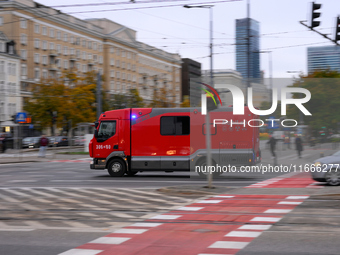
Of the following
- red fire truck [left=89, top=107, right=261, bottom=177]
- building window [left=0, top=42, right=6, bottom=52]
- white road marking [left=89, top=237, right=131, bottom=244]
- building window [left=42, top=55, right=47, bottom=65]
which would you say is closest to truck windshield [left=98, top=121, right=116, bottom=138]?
red fire truck [left=89, top=107, right=261, bottom=177]

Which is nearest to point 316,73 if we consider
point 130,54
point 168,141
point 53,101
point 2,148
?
point 53,101

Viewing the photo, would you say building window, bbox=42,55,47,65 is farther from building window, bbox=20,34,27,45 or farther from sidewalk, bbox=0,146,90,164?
sidewalk, bbox=0,146,90,164

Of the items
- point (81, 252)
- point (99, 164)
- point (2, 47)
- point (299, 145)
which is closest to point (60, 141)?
point (2, 47)

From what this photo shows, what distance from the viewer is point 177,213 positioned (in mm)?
10602

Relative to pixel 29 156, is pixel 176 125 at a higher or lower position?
higher

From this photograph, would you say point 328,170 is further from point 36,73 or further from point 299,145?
point 36,73

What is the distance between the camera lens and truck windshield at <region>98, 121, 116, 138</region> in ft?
70.0

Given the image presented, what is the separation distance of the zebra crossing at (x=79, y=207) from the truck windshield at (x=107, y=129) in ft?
18.1

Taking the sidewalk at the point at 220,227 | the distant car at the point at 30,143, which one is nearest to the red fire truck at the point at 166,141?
the sidewalk at the point at 220,227

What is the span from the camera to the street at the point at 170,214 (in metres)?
7.39

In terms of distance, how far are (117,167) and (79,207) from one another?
30.5ft

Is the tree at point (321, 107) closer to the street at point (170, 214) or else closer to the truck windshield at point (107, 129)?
the street at point (170, 214)

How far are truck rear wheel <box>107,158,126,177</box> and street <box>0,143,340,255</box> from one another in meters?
3.27

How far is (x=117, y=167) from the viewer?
21.2 m
